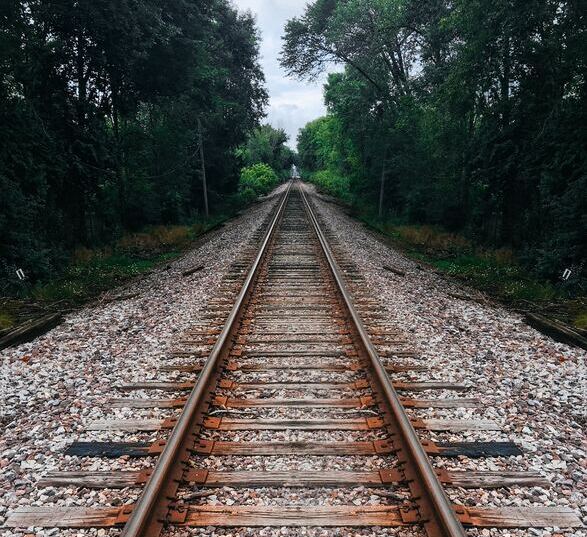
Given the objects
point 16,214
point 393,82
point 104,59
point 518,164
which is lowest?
point 16,214

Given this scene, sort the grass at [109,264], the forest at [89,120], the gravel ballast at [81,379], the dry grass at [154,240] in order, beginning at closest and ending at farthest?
the gravel ballast at [81,379]
the grass at [109,264]
the forest at [89,120]
the dry grass at [154,240]

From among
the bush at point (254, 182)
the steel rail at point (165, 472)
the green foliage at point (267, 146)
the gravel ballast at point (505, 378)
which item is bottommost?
the gravel ballast at point (505, 378)

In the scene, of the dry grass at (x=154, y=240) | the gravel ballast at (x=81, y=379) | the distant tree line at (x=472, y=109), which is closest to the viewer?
the gravel ballast at (x=81, y=379)

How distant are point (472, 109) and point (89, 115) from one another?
11.8m

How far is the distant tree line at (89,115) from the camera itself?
→ 958cm

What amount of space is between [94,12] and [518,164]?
1181 cm

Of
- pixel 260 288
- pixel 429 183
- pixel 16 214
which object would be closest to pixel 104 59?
pixel 16 214

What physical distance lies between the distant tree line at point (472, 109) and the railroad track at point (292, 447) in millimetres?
7237

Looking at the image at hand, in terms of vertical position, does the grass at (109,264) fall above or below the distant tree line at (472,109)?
below

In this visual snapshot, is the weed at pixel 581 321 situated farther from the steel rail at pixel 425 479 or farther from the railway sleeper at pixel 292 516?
the railway sleeper at pixel 292 516

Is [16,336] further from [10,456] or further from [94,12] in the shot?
[94,12]

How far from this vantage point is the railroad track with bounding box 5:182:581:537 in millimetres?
2732

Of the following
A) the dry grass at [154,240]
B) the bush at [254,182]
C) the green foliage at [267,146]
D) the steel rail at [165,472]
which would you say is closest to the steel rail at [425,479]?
the steel rail at [165,472]

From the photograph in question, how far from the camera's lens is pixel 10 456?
3.39 metres
